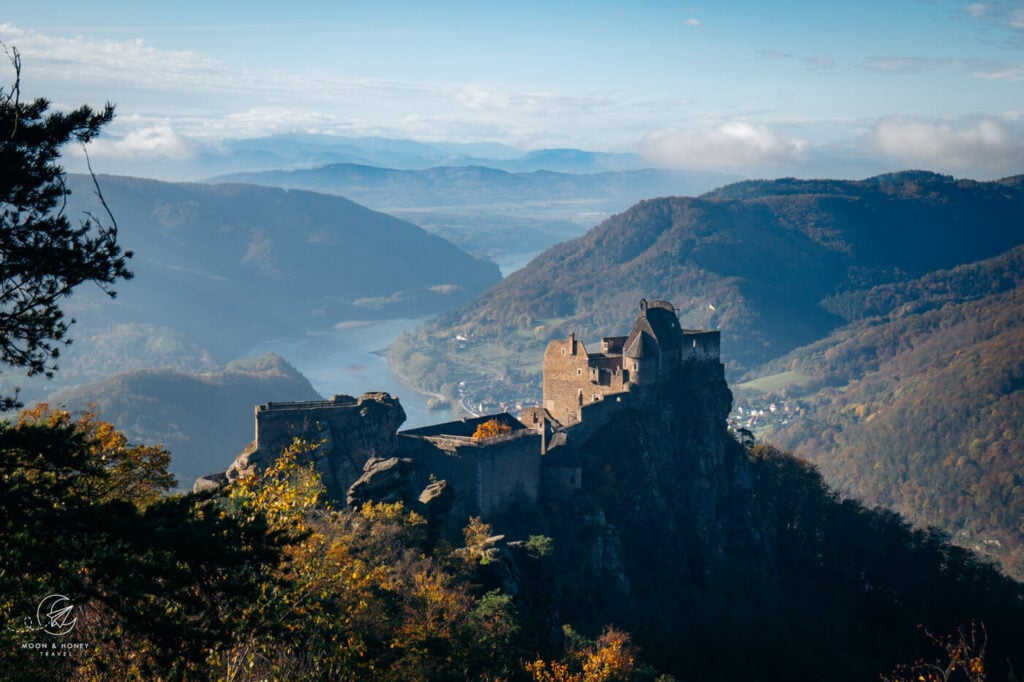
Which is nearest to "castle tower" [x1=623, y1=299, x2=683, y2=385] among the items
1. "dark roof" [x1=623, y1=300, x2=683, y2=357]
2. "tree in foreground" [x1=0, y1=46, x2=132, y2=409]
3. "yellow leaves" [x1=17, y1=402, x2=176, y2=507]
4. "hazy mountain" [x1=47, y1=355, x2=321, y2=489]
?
"dark roof" [x1=623, y1=300, x2=683, y2=357]

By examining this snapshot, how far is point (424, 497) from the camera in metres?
44.9

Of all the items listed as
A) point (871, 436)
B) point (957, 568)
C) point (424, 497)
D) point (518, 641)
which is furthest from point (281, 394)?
point (518, 641)

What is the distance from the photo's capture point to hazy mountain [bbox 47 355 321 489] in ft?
455

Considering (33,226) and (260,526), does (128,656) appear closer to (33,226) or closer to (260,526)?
(260,526)

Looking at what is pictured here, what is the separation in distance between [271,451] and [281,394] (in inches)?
5123

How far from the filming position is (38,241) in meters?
18.2

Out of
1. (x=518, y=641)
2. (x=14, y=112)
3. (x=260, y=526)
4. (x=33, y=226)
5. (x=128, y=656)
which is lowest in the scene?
(x=518, y=641)

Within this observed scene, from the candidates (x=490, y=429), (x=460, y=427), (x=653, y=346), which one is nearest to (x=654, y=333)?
(x=653, y=346)

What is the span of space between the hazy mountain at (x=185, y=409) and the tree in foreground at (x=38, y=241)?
110559 mm

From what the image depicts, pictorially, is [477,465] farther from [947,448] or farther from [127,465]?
[947,448]

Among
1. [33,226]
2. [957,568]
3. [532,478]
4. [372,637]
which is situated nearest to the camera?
[33,226]

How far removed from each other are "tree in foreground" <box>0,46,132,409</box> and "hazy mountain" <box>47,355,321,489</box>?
110559 mm

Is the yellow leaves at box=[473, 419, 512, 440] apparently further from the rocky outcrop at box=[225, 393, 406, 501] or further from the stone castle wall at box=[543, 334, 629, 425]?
the rocky outcrop at box=[225, 393, 406, 501]

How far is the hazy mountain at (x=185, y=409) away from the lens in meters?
139
